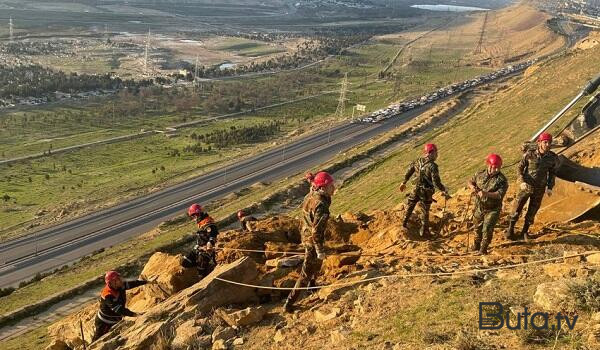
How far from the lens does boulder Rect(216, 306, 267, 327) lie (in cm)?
1084

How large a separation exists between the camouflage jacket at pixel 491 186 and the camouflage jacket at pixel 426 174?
139 centimetres

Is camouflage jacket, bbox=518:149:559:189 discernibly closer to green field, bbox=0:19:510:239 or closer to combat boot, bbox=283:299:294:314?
combat boot, bbox=283:299:294:314

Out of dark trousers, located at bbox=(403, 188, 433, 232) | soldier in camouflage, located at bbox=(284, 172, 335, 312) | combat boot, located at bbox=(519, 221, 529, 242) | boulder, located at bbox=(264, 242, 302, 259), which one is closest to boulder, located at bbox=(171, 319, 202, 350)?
soldier in camouflage, located at bbox=(284, 172, 335, 312)

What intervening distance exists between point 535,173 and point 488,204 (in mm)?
1570

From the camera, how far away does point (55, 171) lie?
227 ft

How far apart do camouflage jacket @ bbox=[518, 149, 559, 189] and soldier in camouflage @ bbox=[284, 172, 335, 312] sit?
5.08 metres

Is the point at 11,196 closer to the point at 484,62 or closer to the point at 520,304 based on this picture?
the point at 520,304

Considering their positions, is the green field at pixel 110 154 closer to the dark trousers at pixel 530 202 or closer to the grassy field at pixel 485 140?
the grassy field at pixel 485 140

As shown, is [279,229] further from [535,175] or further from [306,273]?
[535,175]

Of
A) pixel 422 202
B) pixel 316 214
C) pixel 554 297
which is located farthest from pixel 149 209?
pixel 554 297

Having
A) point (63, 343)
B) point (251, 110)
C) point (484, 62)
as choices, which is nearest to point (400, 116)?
point (251, 110)

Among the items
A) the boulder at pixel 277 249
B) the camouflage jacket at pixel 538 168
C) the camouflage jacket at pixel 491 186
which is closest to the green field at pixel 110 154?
the boulder at pixel 277 249

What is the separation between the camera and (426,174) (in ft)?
45.0

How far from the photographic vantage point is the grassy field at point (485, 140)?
1154 inches
